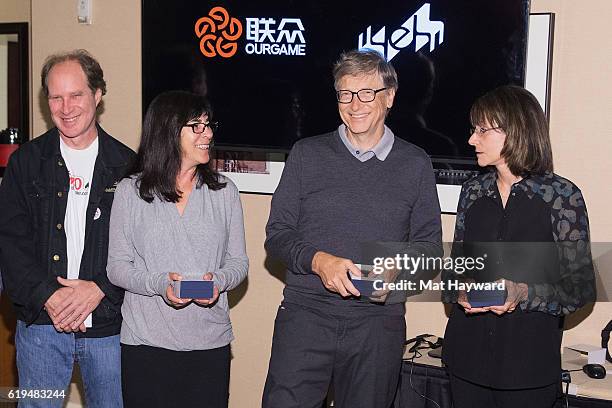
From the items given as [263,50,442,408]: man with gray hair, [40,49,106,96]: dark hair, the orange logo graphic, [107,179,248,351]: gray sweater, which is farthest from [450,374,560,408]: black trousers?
the orange logo graphic

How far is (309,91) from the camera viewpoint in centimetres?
366

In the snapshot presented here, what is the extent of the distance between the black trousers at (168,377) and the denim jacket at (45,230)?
0.88 ft

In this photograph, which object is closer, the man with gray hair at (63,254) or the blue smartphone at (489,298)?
the blue smartphone at (489,298)

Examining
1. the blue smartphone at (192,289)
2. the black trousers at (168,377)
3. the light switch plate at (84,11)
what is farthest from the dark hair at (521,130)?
the light switch plate at (84,11)

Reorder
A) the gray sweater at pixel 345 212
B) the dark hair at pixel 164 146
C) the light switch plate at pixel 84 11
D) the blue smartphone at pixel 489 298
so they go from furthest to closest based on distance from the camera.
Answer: the light switch plate at pixel 84 11 → the dark hair at pixel 164 146 → the gray sweater at pixel 345 212 → the blue smartphone at pixel 489 298

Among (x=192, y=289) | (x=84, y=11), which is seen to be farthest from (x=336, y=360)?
(x=84, y=11)

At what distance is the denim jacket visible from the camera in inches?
113

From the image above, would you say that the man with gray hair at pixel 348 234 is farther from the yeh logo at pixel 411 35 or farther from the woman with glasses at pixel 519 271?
the yeh logo at pixel 411 35

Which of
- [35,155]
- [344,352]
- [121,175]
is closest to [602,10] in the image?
[344,352]

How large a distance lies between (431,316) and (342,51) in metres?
1.34

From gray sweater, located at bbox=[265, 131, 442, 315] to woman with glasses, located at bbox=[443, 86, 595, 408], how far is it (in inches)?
8.5

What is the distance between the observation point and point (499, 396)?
2.60m

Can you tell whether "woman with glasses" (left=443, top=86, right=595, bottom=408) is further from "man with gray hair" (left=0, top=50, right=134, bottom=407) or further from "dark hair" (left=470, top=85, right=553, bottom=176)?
"man with gray hair" (left=0, top=50, right=134, bottom=407)

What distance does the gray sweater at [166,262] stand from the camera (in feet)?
8.88
